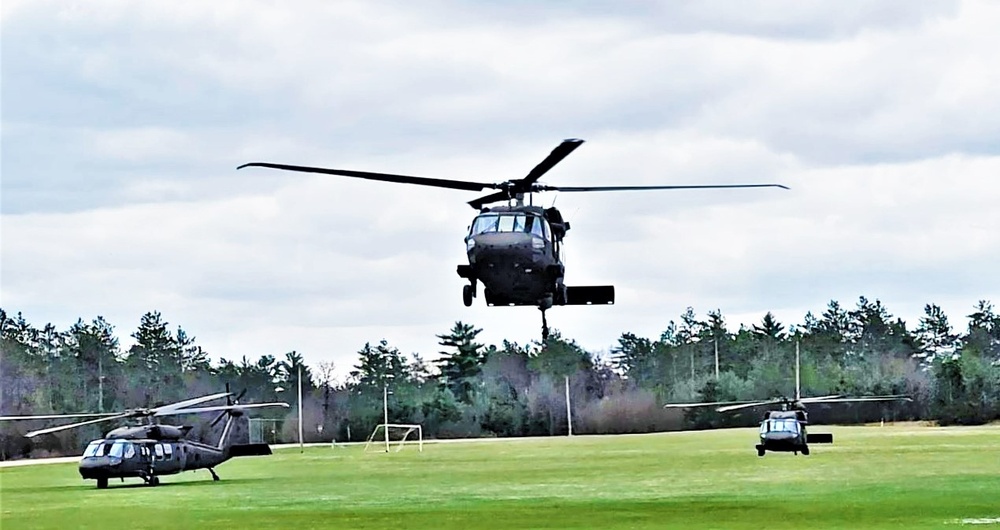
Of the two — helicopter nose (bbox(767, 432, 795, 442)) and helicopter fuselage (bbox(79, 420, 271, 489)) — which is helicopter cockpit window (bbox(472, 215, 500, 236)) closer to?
helicopter fuselage (bbox(79, 420, 271, 489))

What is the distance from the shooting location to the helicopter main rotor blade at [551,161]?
29547 mm

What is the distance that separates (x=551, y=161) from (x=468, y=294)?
14.7 ft

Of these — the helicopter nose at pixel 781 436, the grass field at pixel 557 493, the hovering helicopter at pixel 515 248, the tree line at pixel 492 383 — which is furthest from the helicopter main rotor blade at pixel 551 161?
the tree line at pixel 492 383

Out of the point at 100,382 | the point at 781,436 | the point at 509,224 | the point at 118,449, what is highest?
the point at 509,224

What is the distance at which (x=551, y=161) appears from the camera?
31.6 meters

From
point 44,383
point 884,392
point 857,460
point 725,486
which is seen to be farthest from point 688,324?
point 725,486

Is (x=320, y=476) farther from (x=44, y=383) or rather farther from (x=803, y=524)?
(x=44, y=383)

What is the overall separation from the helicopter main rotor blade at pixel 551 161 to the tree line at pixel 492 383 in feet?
268

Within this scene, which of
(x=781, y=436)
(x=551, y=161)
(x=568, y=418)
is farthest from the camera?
(x=568, y=418)

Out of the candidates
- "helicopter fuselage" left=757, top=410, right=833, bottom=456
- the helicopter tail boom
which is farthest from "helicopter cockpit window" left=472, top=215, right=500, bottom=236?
"helicopter fuselage" left=757, top=410, right=833, bottom=456

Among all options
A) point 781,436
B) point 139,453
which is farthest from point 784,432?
point 139,453

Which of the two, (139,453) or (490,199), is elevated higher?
(490,199)

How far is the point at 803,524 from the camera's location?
1465 inches

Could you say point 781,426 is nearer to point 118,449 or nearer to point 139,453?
point 139,453
